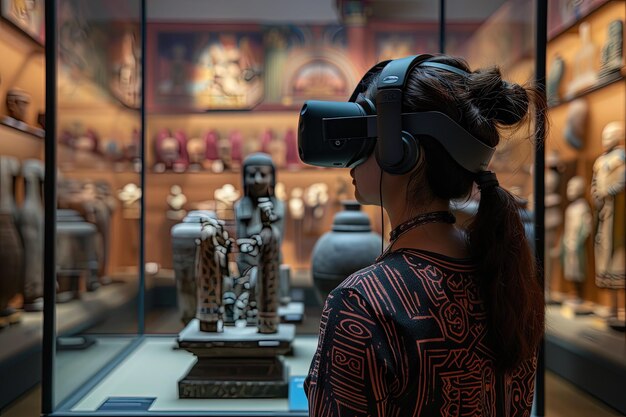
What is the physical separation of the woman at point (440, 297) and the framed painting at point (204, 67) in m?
2.54

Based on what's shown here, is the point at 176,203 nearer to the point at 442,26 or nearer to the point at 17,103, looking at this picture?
the point at 17,103

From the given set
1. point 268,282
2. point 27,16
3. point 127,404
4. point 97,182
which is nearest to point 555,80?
point 268,282

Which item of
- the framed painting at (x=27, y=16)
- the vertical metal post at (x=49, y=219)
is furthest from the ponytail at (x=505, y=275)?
the framed painting at (x=27, y=16)

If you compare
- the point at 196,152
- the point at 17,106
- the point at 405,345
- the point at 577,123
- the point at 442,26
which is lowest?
the point at 405,345

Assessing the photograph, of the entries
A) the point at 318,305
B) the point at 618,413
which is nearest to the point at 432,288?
the point at 618,413

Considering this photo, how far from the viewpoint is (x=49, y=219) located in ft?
7.02

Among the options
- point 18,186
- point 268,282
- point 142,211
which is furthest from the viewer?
point 142,211

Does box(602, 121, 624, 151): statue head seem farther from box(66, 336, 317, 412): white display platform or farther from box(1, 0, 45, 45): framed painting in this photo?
box(1, 0, 45, 45): framed painting

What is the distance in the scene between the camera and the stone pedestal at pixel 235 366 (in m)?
2.23

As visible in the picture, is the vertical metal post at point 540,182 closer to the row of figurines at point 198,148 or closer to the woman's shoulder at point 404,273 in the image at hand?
the woman's shoulder at point 404,273

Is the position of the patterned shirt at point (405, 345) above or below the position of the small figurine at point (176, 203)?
below

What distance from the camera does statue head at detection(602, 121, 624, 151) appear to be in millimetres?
2744

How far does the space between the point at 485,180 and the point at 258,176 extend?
1886 millimetres

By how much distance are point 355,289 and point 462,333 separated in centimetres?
20
